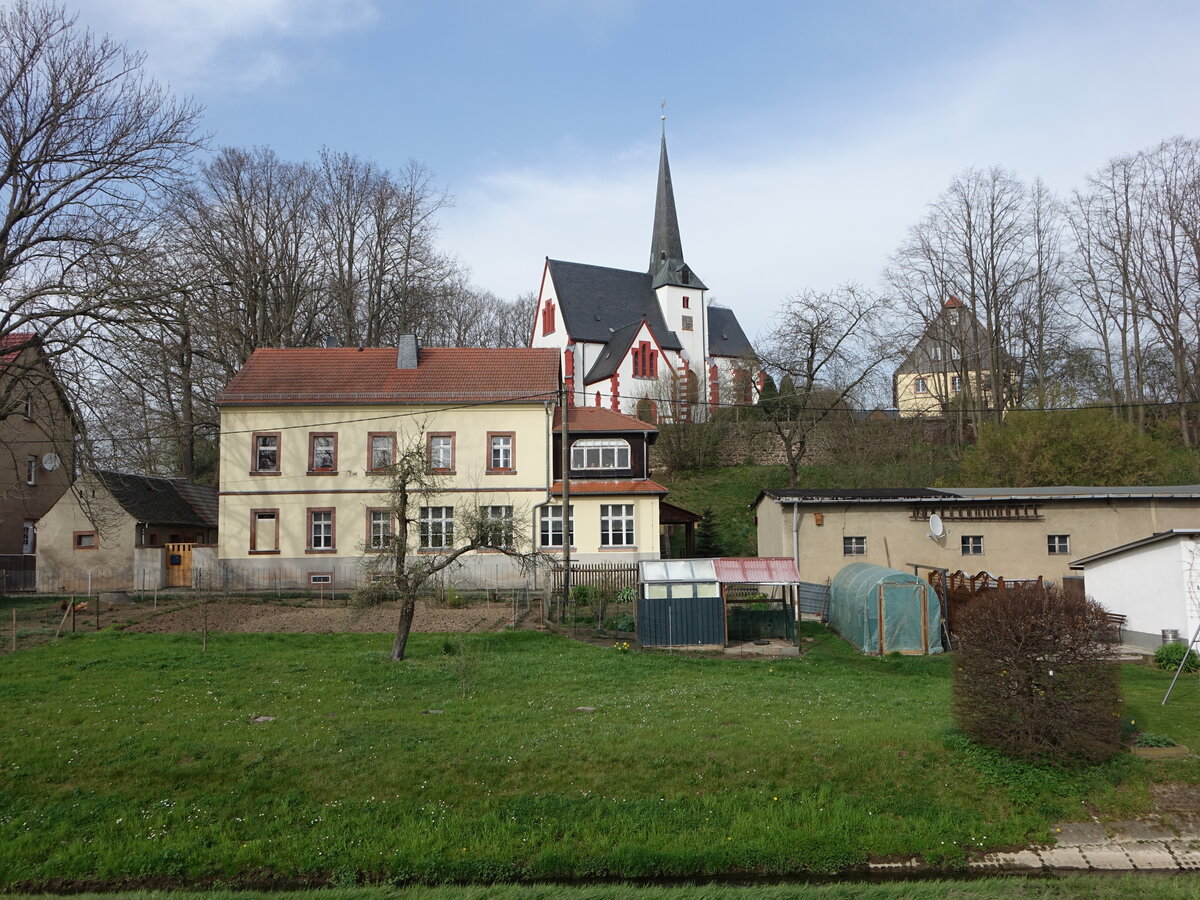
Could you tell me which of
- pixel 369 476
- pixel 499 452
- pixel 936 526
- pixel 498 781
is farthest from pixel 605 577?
pixel 498 781

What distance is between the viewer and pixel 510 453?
34438 mm

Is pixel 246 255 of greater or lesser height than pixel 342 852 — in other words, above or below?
above

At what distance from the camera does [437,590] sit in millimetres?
26016

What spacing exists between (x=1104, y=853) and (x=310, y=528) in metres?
28.7

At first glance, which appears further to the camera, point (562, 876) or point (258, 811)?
point (258, 811)

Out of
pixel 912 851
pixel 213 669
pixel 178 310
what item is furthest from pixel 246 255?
pixel 912 851

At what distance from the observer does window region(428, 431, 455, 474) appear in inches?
1347

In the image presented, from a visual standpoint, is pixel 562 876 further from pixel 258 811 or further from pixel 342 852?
pixel 258 811

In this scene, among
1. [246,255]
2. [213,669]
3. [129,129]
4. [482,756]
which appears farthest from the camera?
[246,255]

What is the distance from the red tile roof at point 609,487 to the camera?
110 ft

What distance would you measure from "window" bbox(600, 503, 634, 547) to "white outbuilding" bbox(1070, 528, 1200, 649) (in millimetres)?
16124

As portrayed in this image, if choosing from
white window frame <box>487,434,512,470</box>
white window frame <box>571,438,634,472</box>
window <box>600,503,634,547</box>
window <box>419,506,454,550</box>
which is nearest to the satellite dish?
window <box>600,503,634,547</box>

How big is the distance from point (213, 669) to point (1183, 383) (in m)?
40.8

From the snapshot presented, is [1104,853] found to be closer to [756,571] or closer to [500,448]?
[756,571]
